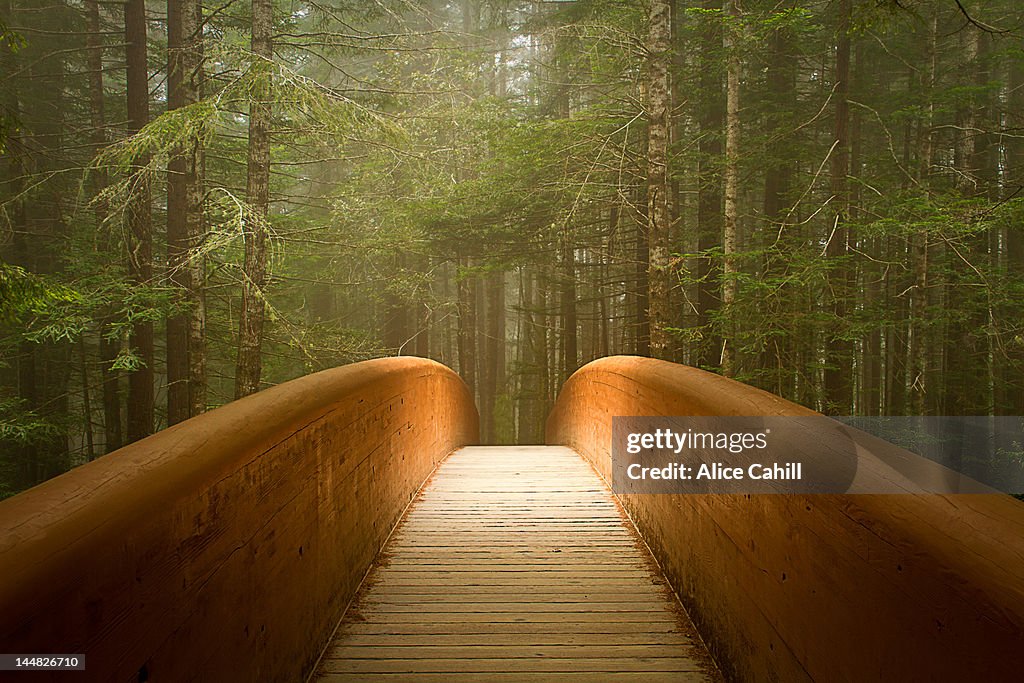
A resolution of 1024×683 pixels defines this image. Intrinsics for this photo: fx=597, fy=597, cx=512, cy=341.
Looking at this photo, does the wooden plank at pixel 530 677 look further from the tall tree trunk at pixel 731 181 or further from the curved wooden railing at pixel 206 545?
the tall tree trunk at pixel 731 181

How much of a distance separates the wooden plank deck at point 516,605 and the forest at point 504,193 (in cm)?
389

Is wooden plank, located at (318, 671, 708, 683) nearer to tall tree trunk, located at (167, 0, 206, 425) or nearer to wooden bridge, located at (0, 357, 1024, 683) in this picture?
wooden bridge, located at (0, 357, 1024, 683)

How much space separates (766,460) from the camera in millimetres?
1906

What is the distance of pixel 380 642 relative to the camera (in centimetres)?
248

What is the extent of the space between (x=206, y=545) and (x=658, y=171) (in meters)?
7.47

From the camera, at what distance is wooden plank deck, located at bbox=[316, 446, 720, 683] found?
7.55 feet

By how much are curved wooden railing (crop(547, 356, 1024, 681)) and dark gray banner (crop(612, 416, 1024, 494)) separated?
0.05 metres

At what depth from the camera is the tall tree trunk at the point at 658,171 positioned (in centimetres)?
765

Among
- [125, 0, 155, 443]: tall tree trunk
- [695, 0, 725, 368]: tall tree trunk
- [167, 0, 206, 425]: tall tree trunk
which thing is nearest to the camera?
[167, 0, 206, 425]: tall tree trunk

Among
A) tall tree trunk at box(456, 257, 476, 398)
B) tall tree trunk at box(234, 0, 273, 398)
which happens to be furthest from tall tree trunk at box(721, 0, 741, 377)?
tall tree trunk at box(456, 257, 476, 398)

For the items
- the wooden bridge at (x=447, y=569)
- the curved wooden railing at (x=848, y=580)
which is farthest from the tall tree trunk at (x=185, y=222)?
the curved wooden railing at (x=848, y=580)

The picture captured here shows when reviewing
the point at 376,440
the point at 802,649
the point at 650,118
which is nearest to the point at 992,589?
the point at 802,649

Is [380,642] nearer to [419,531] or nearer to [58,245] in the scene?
[419,531]

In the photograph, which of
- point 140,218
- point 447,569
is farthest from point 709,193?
point 447,569
